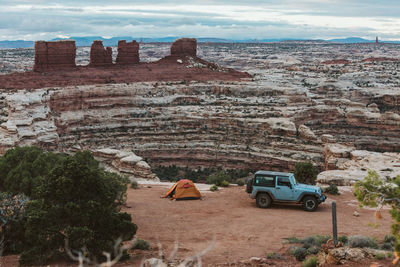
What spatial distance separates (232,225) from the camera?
16.4 m

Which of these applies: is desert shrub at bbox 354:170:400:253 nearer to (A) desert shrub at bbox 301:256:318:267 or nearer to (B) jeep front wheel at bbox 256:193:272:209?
(A) desert shrub at bbox 301:256:318:267

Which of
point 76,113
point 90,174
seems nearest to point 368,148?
point 76,113

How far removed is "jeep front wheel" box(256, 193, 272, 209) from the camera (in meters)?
19.1

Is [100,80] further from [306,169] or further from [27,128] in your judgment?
[306,169]

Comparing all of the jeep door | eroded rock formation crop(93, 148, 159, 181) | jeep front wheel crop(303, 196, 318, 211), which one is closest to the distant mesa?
eroded rock formation crop(93, 148, 159, 181)

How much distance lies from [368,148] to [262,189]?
24722 millimetres

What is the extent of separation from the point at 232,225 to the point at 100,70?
135 ft

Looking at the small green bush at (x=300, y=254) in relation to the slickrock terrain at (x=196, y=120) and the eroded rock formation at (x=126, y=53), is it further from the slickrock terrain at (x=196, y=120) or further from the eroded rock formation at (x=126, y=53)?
the eroded rock formation at (x=126, y=53)

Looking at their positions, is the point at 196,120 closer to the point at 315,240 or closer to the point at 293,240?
the point at 293,240

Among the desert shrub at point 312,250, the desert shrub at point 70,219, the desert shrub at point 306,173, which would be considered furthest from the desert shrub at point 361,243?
the desert shrub at point 306,173

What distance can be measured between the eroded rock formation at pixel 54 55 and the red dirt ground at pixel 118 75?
63.9 inches

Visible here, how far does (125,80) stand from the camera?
49250mm

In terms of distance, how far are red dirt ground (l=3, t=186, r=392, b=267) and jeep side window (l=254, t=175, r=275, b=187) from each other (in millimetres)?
1066

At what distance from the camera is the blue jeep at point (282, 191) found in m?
18.7
